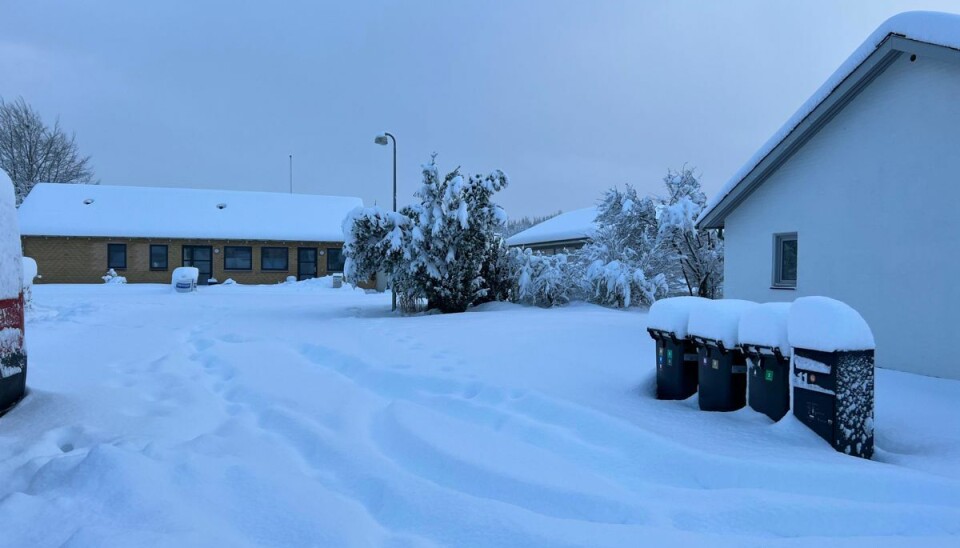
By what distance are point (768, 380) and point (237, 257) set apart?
3100 cm

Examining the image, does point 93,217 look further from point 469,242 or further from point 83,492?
point 83,492

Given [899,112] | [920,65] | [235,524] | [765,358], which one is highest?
[920,65]

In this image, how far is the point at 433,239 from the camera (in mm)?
15242

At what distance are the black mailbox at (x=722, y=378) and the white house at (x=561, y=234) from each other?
2368 centimetres

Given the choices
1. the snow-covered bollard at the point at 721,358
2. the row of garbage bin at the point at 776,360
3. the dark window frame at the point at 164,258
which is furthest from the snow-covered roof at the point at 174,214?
the snow-covered bollard at the point at 721,358

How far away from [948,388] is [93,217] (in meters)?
35.1

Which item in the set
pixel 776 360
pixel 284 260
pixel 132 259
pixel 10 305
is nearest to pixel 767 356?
pixel 776 360

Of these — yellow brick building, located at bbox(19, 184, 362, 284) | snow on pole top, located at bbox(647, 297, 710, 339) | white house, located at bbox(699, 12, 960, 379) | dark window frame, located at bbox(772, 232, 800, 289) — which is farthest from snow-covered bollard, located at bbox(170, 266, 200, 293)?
snow on pole top, located at bbox(647, 297, 710, 339)

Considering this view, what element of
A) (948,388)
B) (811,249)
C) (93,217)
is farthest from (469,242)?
(93,217)

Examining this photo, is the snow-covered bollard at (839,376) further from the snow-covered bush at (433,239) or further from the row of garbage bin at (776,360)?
the snow-covered bush at (433,239)

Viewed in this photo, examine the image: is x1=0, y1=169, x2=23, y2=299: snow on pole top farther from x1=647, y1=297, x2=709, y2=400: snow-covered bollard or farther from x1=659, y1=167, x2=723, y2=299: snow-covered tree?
x1=659, y1=167, x2=723, y2=299: snow-covered tree

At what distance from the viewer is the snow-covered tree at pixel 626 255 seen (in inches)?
674

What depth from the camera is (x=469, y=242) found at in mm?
15617

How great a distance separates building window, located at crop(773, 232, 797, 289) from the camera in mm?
10395
